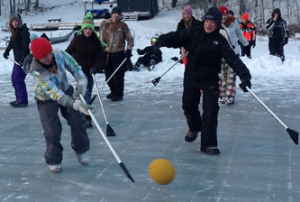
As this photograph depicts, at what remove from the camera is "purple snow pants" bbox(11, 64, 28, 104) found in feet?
29.8

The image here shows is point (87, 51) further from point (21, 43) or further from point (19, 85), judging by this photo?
point (19, 85)

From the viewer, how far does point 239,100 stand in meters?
9.27

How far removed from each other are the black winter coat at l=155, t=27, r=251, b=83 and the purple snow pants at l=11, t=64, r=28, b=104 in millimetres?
3970

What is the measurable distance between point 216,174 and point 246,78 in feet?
3.32

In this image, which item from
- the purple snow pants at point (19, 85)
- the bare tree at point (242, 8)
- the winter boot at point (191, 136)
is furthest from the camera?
the bare tree at point (242, 8)

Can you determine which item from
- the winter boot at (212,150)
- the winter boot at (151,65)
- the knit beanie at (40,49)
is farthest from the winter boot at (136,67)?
the knit beanie at (40,49)

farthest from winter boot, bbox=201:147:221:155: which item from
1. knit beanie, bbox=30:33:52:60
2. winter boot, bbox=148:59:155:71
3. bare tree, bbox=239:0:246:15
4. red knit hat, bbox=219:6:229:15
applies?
bare tree, bbox=239:0:246:15

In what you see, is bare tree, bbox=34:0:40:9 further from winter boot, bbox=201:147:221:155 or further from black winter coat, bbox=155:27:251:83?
winter boot, bbox=201:147:221:155

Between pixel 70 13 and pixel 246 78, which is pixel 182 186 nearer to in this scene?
pixel 246 78

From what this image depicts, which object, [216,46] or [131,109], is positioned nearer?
[216,46]

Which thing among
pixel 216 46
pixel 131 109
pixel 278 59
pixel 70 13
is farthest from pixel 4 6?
pixel 216 46

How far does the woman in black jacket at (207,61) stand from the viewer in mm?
5660

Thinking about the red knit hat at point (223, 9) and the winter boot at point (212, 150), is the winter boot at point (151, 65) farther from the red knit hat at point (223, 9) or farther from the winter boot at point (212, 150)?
the winter boot at point (212, 150)

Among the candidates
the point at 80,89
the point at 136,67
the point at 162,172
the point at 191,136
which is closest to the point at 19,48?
the point at 191,136
